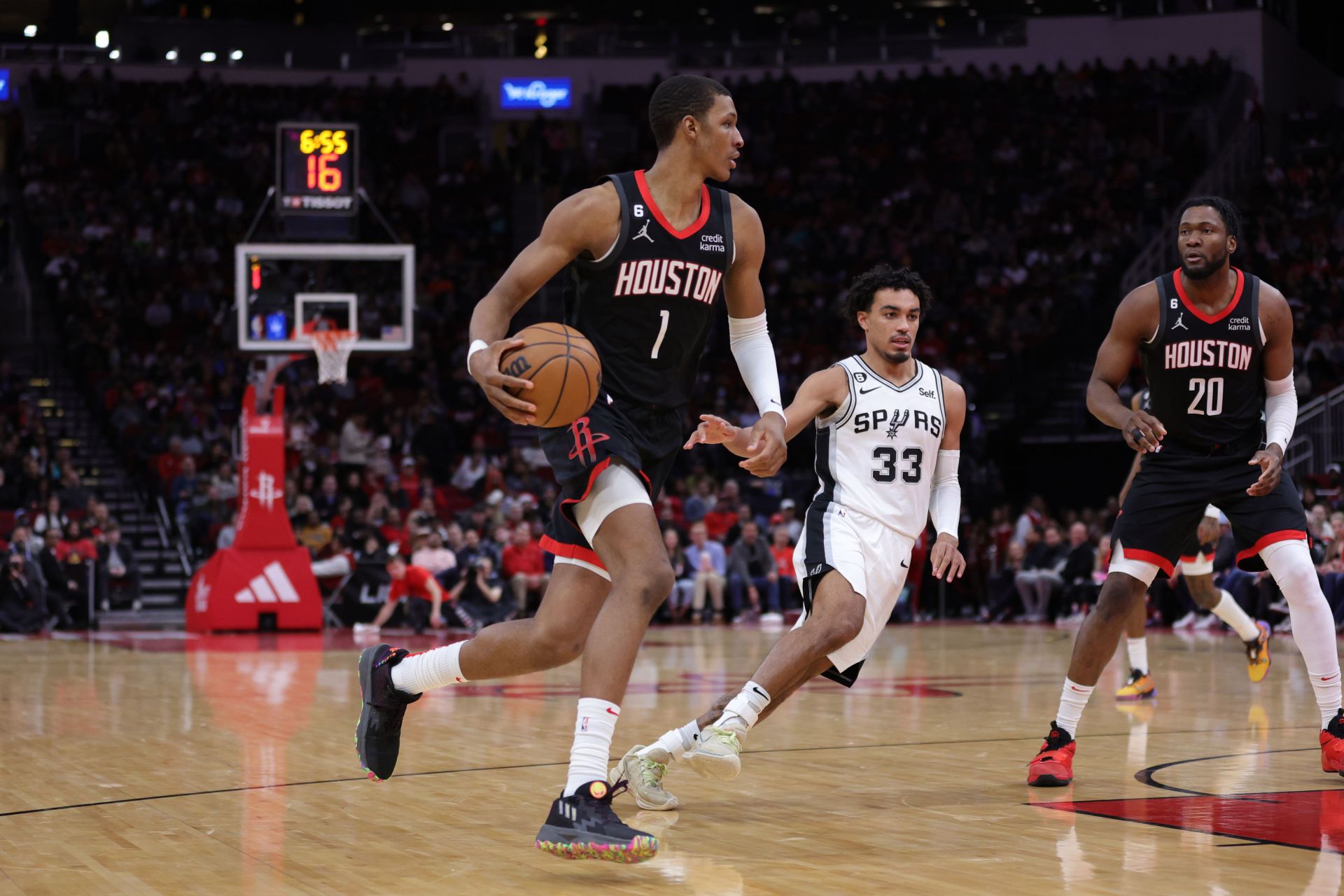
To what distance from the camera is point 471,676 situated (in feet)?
16.0

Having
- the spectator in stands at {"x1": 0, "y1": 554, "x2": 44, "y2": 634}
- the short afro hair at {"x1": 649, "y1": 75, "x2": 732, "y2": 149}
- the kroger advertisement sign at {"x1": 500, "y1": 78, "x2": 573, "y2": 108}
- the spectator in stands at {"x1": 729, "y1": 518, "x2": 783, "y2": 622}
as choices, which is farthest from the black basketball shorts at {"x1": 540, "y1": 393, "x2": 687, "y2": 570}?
the kroger advertisement sign at {"x1": 500, "y1": 78, "x2": 573, "y2": 108}

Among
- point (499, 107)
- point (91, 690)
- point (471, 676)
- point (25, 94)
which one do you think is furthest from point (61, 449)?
point (471, 676)

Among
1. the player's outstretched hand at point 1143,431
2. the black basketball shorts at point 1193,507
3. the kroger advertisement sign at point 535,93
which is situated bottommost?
the black basketball shorts at point 1193,507

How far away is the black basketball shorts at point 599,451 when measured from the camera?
15.2ft

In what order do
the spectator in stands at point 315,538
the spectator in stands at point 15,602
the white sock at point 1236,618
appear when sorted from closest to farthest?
the white sock at point 1236,618, the spectator in stands at point 15,602, the spectator in stands at point 315,538

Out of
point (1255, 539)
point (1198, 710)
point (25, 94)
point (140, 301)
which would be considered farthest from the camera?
point (25, 94)

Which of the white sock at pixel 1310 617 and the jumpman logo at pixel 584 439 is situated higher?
the jumpman logo at pixel 584 439

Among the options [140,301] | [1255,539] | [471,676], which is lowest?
[471,676]

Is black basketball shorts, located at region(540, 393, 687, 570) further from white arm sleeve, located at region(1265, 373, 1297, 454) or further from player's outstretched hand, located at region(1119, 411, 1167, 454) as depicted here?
white arm sleeve, located at region(1265, 373, 1297, 454)

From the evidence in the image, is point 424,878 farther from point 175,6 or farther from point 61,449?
point 175,6

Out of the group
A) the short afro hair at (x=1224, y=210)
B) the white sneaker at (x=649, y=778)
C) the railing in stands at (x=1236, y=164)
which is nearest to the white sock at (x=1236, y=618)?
the short afro hair at (x=1224, y=210)

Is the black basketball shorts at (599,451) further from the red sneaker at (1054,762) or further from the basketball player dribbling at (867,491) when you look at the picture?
the red sneaker at (1054,762)

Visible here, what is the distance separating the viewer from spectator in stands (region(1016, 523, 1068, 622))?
17.9 meters

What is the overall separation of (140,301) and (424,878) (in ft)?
69.2
